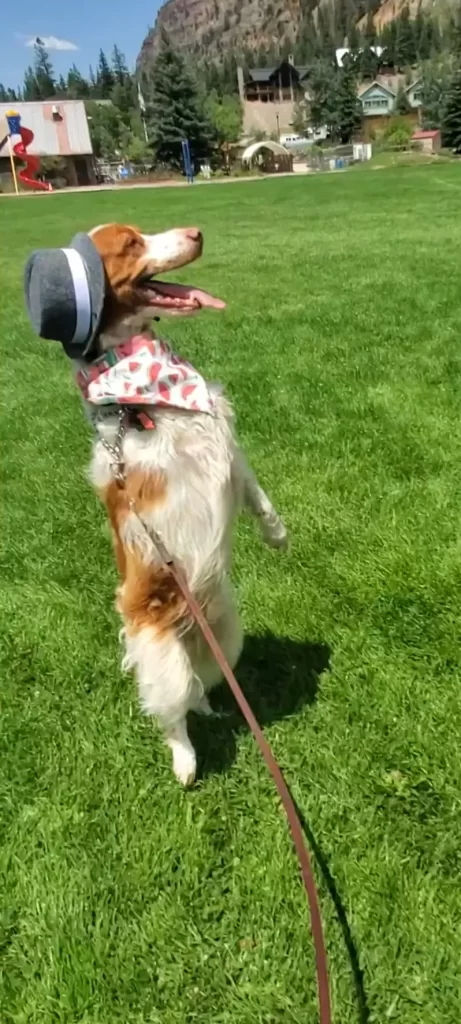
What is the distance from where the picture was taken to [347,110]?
9681 cm

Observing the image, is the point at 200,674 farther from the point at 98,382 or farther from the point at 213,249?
the point at 213,249

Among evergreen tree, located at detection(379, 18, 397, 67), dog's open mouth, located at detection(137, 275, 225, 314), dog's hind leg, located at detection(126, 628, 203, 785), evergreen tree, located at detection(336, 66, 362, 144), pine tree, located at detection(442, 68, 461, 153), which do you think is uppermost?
evergreen tree, located at detection(379, 18, 397, 67)

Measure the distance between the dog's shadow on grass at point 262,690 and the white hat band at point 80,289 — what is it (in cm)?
182

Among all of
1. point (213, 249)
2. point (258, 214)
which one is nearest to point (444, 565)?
point (213, 249)

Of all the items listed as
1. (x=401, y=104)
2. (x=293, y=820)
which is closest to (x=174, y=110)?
(x=401, y=104)

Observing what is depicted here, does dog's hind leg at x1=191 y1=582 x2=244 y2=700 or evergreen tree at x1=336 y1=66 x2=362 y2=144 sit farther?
evergreen tree at x1=336 y1=66 x2=362 y2=144

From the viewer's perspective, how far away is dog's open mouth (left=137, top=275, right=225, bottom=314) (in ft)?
8.68

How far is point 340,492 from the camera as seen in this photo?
522 centimetres

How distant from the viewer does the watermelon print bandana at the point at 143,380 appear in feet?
8.53

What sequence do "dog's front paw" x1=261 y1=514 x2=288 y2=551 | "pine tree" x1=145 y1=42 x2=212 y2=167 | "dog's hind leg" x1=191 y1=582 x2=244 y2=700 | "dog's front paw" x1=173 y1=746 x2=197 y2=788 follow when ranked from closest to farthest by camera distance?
1. "dog's hind leg" x1=191 y1=582 x2=244 y2=700
2. "dog's front paw" x1=173 y1=746 x2=197 y2=788
3. "dog's front paw" x1=261 y1=514 x2=288 y2=551
4. "pine tree" x1=145 y1=42 x2=212 y2=167

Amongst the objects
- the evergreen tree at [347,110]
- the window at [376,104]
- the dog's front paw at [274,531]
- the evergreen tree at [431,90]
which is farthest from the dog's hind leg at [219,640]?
the window at [376,104]

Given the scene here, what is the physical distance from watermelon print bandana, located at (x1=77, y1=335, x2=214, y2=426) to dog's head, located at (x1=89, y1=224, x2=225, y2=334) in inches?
3.6

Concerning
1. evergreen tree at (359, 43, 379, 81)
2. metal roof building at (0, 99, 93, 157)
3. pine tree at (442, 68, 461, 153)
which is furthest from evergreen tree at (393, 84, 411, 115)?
pine tree at (442, 68, 461, 153)

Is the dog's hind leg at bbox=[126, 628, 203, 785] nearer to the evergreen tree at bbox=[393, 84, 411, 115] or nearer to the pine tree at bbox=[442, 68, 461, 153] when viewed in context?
the pine tree at bbox=[442, 68, 461, 153]
